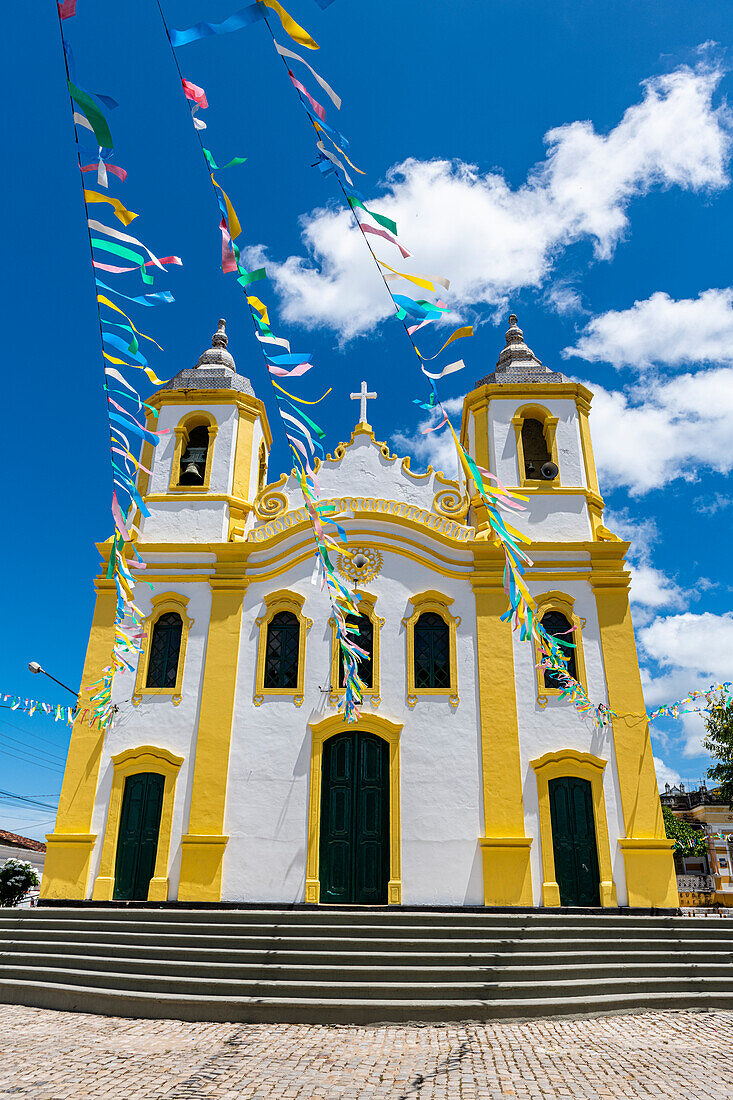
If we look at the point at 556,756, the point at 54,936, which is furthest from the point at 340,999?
the point at 556,756

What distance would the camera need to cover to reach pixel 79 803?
13086 millimetres

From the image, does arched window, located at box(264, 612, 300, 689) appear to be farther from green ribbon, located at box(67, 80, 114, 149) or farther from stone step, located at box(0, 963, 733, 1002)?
green ribbon, located at box(67, 80, 114, 149)

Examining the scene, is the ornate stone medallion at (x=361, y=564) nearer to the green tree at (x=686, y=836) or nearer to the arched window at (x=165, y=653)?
the arched window at (x=165, y=653)

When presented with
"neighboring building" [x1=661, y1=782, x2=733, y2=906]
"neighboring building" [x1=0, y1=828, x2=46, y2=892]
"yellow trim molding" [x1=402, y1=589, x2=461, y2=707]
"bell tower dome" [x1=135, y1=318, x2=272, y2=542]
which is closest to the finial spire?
"bell tower dome" [x1=135, y1=318, x2=272, y2=542]

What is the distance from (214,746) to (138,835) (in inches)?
77.2

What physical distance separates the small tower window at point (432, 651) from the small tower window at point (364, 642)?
87 cm

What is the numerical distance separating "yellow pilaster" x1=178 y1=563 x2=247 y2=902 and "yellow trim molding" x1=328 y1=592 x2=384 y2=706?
1806 millimetres

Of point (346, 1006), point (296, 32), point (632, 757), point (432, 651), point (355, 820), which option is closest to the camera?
Answer: point (296, 32)

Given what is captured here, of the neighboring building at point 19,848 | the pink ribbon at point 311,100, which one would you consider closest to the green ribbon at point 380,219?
the pink ribbon at point 311,100

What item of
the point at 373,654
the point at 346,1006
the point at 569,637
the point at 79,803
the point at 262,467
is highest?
the point at 262,467

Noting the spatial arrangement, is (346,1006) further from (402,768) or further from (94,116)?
(94,116)

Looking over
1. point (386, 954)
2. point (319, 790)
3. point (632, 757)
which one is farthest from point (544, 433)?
point (386, 954)

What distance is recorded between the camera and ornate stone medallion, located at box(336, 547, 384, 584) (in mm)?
14344

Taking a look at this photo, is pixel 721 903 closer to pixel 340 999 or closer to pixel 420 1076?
pixel 340 999
